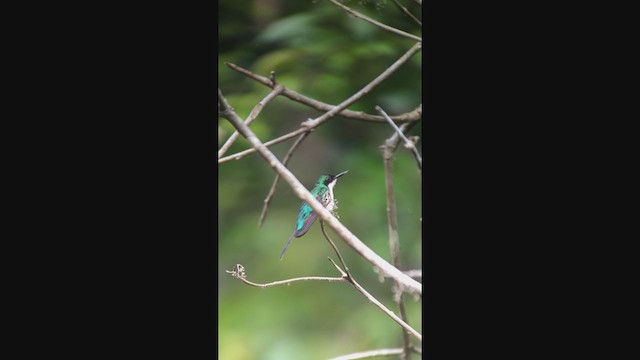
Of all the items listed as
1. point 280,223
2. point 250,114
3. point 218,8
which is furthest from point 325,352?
point 218,8

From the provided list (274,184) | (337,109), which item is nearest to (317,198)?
(274,184)

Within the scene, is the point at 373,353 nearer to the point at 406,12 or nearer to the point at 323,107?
the point at 323,107

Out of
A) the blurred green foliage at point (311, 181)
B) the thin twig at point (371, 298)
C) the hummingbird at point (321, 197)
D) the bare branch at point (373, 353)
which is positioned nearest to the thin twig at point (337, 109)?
the blurred green foliage at point (311, 181)

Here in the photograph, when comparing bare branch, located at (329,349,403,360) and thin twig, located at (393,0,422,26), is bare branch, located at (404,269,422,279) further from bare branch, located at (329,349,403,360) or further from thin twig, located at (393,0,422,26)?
thin twig, located at (393,0,422,26)

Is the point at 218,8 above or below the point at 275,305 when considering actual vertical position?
above

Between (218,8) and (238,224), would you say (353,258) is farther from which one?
(218,8)

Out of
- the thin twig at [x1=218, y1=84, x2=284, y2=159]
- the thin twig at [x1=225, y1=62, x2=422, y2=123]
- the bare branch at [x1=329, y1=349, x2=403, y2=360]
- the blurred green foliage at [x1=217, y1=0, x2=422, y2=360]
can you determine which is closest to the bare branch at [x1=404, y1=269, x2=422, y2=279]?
the blurred green foliage at [x1=217, y1=0, x2=422, y2=360]
